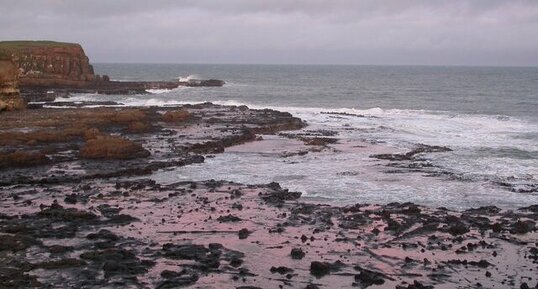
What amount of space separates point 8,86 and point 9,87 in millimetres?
386

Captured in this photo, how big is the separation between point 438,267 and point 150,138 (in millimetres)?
29223

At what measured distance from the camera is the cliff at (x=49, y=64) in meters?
89.8

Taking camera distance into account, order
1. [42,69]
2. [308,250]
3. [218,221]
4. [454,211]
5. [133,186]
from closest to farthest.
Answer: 1. [308,250]
2. [218,221]
3. [454,211]
4. [133,186]
5. [42,69]

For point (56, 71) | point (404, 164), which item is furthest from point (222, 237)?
point (56, 71)

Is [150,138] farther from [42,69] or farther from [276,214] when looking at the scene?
[42,69]

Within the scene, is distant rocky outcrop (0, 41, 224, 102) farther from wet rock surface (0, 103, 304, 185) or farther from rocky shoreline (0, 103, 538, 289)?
rocky shoreline (0, 103, 538, 289)

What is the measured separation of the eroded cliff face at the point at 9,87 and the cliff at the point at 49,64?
3158 centimetres

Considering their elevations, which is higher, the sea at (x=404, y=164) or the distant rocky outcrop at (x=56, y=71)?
the distant rocky outcrop at (x=56, y=71)

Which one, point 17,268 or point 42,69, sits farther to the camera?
point 42,69

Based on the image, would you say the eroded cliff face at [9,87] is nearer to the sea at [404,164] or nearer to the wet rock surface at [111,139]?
the wet rock surface at [111,139]

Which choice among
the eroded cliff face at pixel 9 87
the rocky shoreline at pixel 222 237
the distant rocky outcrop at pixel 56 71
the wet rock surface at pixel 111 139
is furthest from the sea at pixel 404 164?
the distant rocky outcrop at pixel 56 71

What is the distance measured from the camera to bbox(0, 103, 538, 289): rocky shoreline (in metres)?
15.9

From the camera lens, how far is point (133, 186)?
26859mm

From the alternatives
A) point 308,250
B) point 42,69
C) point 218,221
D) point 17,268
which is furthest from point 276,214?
point 42,69
